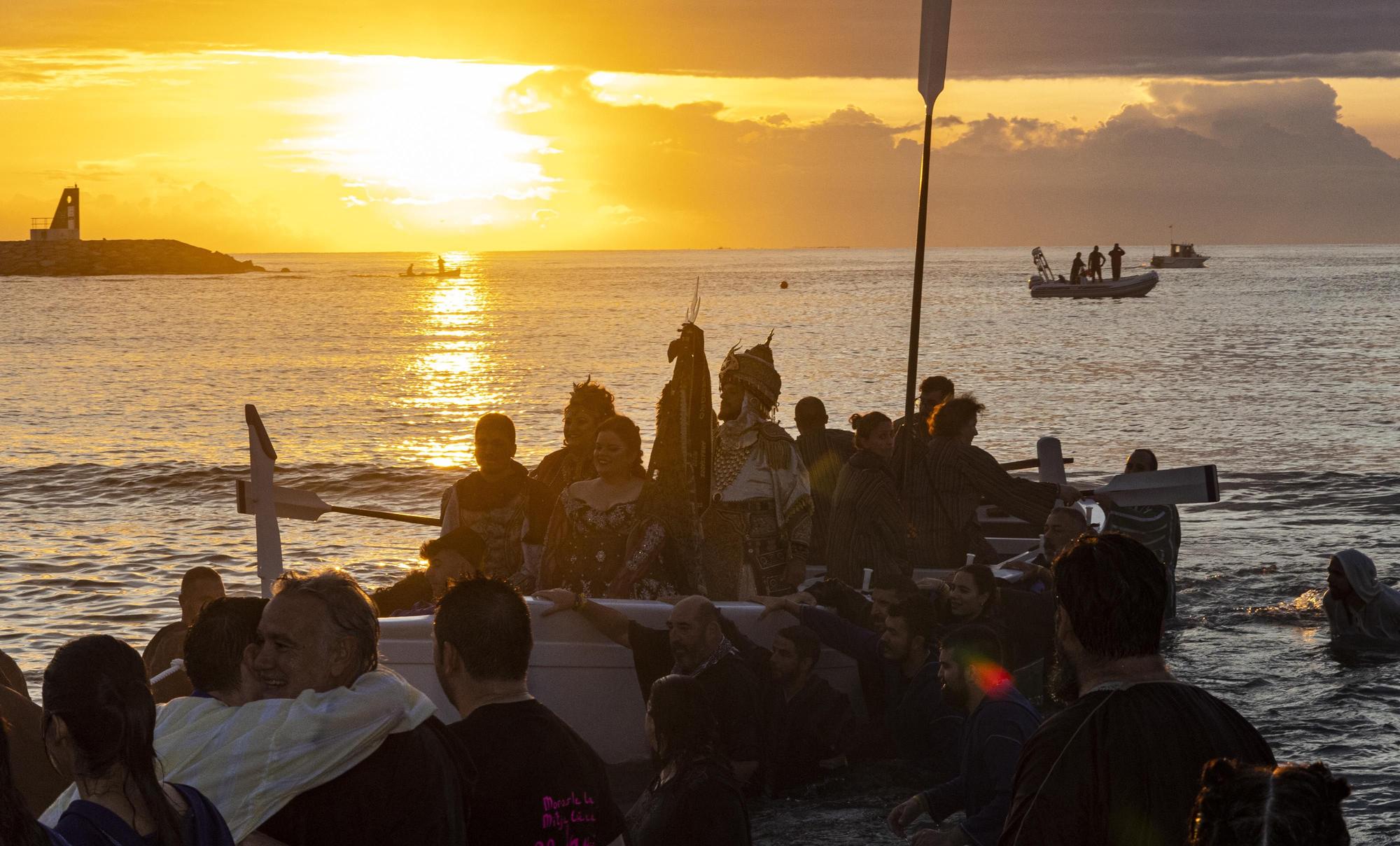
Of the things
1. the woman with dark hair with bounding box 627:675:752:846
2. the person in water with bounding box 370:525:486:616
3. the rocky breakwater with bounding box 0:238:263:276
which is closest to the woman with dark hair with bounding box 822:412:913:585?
the person in water with bounding box 370:525:486:616

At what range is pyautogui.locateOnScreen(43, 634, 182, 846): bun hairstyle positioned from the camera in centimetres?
281

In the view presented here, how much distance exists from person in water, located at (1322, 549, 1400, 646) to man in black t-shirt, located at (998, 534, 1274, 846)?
28.7ft

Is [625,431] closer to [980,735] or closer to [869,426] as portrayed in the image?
[869,426]

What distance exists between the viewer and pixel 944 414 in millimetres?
8992

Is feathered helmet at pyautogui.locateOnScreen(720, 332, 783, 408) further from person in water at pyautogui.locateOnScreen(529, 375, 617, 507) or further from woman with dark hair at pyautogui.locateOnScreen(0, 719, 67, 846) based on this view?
woman with dark hair at pyautogui.locateOnScreen(0, 719, 67, 846)

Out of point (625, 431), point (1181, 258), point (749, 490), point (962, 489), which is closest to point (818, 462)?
point (962, 489)

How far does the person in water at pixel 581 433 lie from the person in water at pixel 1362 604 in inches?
249

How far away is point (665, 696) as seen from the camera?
431 centimetres

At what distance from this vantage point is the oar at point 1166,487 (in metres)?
9.26

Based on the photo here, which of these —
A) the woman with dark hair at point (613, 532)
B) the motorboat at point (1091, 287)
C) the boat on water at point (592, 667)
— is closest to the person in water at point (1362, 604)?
the boat on water at point (592, 667)

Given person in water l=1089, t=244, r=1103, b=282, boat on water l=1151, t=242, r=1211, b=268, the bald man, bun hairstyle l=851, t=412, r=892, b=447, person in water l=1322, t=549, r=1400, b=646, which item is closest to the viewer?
the bald man

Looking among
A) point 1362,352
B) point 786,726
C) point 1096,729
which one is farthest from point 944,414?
point 1362,352

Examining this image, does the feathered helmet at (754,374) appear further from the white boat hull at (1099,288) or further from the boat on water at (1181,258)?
the boat on water at (1181,258)

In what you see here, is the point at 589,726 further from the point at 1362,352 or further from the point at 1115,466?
the point at 1362,352
